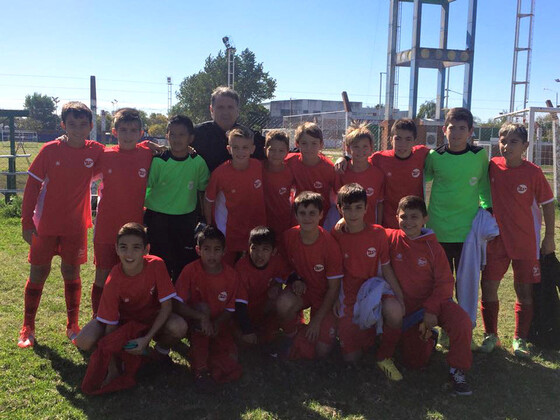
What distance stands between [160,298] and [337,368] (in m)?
1.42

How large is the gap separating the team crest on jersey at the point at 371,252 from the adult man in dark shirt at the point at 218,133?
140 centimetres

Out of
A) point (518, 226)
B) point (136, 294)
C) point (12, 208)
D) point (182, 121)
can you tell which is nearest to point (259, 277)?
point (136, 294)

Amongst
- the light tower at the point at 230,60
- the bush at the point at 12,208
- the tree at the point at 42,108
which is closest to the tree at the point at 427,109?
the light tower at the point at 230,60

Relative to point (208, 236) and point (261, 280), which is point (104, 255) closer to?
point (208, 236)

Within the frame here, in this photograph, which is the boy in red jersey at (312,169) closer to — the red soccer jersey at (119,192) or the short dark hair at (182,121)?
the short dark hair at (182,121)

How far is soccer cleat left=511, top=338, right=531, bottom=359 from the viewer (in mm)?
3896

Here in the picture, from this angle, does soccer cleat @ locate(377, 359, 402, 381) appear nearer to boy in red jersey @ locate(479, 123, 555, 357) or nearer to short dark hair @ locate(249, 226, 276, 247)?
boy in red jersey @ locate(479, 123, 555, 357)

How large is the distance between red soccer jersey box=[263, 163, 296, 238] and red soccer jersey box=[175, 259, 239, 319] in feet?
2.52

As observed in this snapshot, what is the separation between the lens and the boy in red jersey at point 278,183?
4.13 meters

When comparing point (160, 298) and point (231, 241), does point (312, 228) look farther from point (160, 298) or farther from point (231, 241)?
point (160, 298)

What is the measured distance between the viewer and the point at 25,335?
155 inches

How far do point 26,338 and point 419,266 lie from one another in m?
3.18

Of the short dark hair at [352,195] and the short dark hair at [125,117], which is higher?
the short dark hair at [125,117]

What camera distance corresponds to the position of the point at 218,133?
4.55 m
